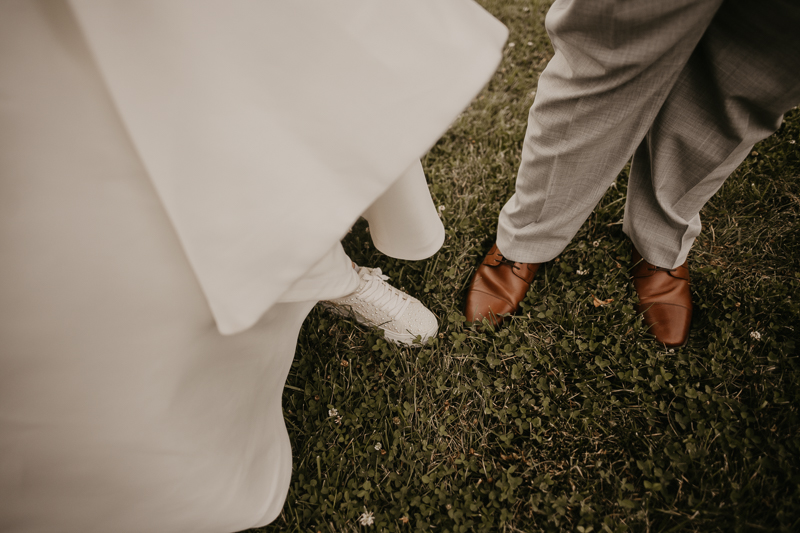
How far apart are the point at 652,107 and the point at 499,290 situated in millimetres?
893

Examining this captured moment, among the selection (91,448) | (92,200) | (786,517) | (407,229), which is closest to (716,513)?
(786,517)

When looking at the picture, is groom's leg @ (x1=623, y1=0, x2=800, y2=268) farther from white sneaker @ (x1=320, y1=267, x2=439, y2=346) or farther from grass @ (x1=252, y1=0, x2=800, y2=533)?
white sneaker @ (x1=320, y1=267, x2=439, y2=346)

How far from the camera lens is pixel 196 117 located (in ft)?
2.41

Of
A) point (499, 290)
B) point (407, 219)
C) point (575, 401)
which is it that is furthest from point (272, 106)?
point (575, 401)

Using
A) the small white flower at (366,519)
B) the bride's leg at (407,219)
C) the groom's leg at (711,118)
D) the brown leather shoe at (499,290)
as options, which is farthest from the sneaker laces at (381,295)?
the groom's leg at (711,118)

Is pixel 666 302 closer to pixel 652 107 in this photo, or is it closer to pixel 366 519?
pixel 652 107

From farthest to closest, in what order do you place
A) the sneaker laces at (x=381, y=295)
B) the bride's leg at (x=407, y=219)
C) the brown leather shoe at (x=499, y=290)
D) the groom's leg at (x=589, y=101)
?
the brown leather shoe at (x=499, y=290) → the sneaker laces at (x=381, y=295) → the bride's leg at (x=407, y=219) → the groom's leg at (x=589, y=101)

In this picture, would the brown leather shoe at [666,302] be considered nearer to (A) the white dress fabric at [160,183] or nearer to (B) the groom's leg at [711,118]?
(B) the groom's leg at [711,118]

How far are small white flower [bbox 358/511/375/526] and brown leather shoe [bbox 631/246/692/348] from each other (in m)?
1.34

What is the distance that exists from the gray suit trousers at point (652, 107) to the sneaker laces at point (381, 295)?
22.1 inches

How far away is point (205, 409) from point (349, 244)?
4.25 ft

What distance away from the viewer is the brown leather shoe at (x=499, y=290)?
1.77m

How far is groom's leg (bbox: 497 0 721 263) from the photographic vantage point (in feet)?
3.11

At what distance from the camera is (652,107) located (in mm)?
1201
